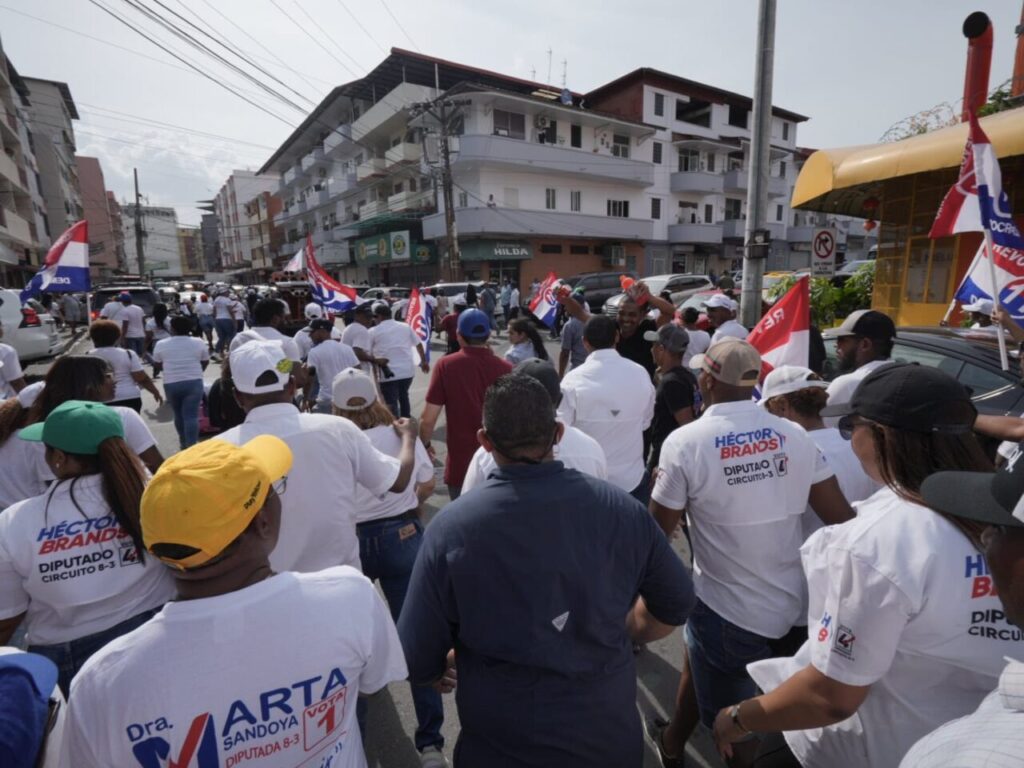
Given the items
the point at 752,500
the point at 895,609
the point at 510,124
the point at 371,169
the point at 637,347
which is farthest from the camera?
the point at 371,169

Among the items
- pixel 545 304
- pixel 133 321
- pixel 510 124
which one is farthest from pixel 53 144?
pixel 545 304

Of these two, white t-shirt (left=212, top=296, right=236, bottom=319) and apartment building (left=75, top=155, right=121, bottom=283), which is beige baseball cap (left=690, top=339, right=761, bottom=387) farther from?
apartment building (left=75, top=155, right=121, bottom=283)

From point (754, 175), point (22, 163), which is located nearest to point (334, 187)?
point (22, 163)

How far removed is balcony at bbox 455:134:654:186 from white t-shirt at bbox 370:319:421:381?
23.1 metres

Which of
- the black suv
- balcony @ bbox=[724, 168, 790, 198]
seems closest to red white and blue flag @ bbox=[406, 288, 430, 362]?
the black suv

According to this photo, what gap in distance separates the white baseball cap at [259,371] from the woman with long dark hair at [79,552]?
0.47 meters

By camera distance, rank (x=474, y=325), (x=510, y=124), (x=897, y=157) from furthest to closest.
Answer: (x=510, y=124), (x=897, y=157), (x=474, y=325)

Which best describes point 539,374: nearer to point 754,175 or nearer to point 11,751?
point 11,751

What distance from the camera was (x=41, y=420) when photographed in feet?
9.77

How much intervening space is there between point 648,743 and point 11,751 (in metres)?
2.59

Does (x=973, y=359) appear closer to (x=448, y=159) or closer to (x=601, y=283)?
(x=601, y=283)

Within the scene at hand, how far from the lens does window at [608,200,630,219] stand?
33.2m

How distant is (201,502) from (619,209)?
34919 mm

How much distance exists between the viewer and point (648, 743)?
8.82 ft
